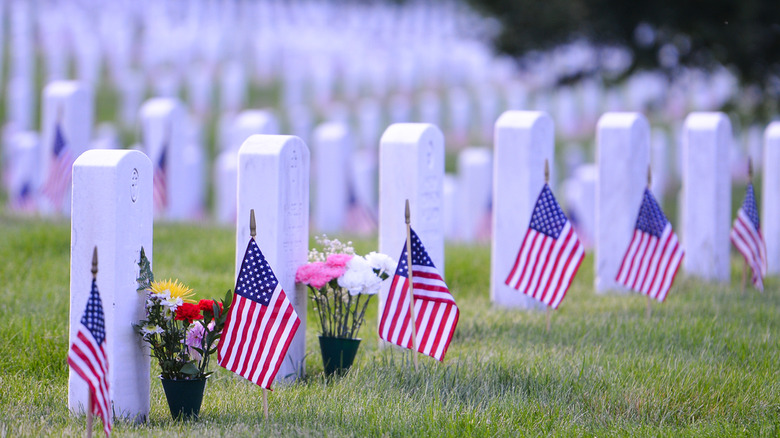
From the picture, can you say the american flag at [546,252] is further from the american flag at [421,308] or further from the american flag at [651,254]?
the american flag at [421,308]

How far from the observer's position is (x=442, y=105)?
28688mm

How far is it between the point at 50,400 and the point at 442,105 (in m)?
24.6

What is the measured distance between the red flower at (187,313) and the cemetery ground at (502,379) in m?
0.38

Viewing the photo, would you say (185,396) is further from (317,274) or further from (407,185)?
(407,185)

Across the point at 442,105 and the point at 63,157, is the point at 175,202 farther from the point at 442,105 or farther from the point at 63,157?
the point at 442,105

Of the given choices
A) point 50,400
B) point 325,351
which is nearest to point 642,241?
point 325,351

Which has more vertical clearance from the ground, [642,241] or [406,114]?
[406,114]

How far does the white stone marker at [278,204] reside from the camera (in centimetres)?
530

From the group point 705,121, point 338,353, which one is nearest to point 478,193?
point 705,121

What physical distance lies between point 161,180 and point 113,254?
6886 millimetres

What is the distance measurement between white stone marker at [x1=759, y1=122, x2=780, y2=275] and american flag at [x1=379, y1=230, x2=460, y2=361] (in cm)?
541

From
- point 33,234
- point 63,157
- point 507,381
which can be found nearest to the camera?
point 507,381

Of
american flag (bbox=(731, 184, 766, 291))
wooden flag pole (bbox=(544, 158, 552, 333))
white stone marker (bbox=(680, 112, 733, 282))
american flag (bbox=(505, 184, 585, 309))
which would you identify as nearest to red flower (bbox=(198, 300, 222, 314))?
american flag (bbox=(505, 184, 585, 309))

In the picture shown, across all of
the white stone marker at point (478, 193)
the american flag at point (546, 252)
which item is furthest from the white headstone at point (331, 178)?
the american flag at point (546, 252)
